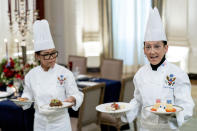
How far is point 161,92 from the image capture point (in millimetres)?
2404

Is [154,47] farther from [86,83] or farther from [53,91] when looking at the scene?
[86,83]

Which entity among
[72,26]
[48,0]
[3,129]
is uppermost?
[48,0]

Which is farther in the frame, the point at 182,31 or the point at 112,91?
the point at 182,31

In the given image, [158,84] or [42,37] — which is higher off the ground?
[42,37]

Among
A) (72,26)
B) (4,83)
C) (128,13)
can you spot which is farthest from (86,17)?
(4,83)

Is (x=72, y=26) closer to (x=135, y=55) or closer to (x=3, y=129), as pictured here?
(x=135, y=55)

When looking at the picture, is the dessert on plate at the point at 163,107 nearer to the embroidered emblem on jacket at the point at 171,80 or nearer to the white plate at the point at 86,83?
the embroidered emblem on jacket at the point at 171,80

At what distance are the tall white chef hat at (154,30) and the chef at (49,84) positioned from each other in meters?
0.74

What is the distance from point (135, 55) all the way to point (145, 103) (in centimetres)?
605

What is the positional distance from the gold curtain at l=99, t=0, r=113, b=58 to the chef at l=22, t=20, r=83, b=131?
18.9 feet

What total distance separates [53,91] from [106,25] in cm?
587

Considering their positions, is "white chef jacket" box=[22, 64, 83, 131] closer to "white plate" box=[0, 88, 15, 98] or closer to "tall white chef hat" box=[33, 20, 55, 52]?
"tall white chef hat" box=[33, 20, 55, 52]

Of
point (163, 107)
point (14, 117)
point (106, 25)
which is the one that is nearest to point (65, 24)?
point (106, 25)

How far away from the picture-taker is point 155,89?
242 cm
